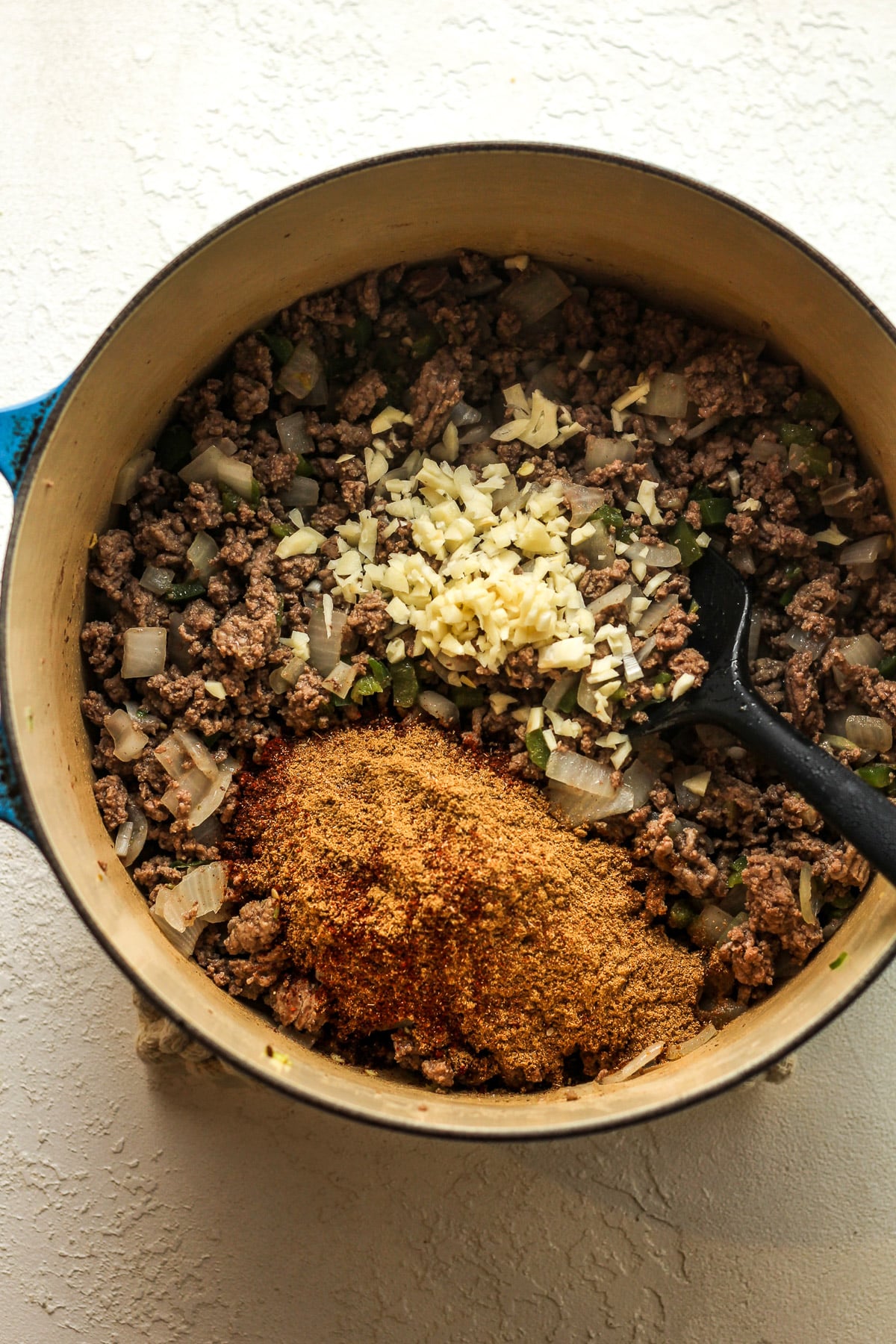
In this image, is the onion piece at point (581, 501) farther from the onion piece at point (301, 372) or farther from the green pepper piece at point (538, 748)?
the onion piece at point (301, 372)

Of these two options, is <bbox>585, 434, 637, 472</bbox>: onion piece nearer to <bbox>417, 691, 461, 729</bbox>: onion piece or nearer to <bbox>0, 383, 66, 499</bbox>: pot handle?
<bbox>417, 691, 461, 729</bbox>: onion piece

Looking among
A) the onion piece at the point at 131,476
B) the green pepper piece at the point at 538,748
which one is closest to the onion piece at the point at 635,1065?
the green pepper piece at the point at 538,748

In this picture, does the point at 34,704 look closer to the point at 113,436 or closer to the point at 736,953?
the point at 113,436

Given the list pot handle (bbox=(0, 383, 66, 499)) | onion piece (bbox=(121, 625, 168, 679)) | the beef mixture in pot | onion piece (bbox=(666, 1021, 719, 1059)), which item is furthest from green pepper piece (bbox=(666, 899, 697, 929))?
pot handle (bbox=(0, 383, 66, 499))

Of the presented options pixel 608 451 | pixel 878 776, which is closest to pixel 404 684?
pixel 608 451

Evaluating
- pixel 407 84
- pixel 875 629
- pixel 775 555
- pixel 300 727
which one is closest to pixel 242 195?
pixel 407 84

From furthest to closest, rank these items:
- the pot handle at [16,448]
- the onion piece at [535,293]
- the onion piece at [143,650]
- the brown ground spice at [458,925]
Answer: the onion piece at [535,293] → the onion piece at [143,650] → the brown ground spice at [458,925] → the pot handle at [16,448]
